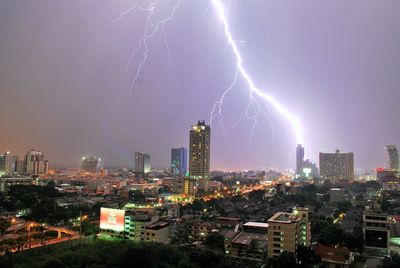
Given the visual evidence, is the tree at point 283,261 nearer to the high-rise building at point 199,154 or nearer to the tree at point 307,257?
the tree at point 307,257

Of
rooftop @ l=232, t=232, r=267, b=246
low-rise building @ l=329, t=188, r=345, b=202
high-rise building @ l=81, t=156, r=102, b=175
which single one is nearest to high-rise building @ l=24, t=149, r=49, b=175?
high-rise building @ l=81, t=156, r=102, b=175

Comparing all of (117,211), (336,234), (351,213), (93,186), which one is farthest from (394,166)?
(117,211)

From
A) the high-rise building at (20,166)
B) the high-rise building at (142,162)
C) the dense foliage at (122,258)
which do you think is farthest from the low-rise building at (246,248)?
the high-rise building at (142,162)

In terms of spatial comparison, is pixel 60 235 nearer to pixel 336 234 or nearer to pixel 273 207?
pixel 336 234

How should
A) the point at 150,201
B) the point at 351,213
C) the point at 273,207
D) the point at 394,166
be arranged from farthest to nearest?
the point at 394,166 < the point at 150,201 < the point at 273,207 < the point at 351,213

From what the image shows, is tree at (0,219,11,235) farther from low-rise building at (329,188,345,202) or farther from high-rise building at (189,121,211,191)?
low-rise building at (329,188,345,202)
